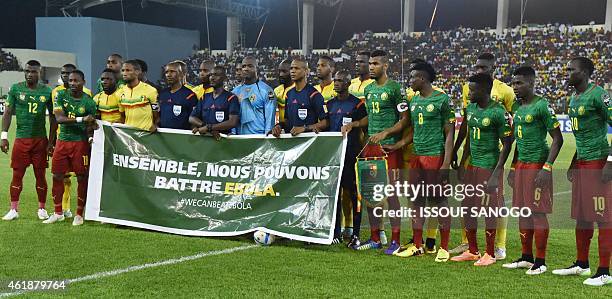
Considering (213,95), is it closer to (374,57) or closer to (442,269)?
(374,57)

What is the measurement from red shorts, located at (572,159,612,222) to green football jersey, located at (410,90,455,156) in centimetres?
136

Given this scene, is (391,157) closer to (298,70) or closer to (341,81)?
(341,81)

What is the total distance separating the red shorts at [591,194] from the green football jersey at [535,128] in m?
0.35

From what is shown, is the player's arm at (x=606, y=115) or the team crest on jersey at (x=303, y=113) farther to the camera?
the team crest on jersey at (x=303, y=113)

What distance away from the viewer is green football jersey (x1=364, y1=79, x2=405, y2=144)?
6.99 m

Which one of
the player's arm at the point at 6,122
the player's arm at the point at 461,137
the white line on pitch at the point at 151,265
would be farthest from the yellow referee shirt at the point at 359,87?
the player's arm at the point at 6,122

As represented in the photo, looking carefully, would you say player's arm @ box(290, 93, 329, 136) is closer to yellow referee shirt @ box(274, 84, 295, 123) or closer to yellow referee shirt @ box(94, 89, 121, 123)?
yellow referee shirt @ box(274, 84, 295, 123)

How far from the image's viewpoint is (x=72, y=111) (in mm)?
8297

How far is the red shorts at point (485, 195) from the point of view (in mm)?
6457

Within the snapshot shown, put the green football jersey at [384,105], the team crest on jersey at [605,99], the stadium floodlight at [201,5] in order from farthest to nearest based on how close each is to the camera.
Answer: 1. the stadium floodlight at [201,5]
2. the green football jersey at [384,105]
3. the team crest on jersey at [605,99]

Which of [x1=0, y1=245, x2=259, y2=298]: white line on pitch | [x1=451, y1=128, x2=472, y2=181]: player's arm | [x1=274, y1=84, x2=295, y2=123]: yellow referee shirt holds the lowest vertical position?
[x1=0, y1=245, x2=259, y2=298]: white line on pitch

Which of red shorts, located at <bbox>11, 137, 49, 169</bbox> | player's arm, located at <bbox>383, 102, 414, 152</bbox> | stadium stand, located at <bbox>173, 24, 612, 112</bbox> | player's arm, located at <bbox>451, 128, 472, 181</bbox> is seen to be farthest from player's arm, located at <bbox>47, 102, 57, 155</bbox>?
stadium stand, located at <bbox>173, 24, 612, 112</bbox>

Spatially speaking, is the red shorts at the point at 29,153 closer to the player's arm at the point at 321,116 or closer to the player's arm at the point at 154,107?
the player's arm at the point at 154,107

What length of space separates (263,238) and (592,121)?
11.5 feet
